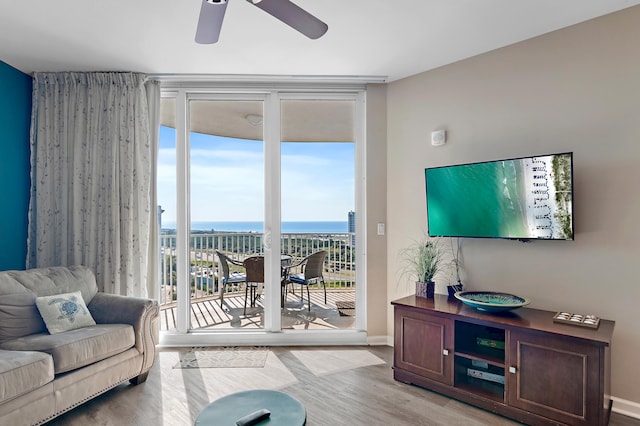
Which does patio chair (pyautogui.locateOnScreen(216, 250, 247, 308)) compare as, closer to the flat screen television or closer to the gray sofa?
the gray sofa

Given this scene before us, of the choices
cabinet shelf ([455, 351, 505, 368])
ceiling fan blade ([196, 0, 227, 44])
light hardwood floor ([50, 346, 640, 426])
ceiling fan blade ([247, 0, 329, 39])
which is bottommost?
light hardwood floor ([50, 346, 640, 426])

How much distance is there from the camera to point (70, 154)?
335 centimetres

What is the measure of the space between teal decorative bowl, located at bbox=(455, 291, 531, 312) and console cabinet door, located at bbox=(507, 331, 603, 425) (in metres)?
0.23

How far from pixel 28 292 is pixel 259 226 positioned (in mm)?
1936

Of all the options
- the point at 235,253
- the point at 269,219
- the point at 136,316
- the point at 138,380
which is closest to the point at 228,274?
the point at 235,253

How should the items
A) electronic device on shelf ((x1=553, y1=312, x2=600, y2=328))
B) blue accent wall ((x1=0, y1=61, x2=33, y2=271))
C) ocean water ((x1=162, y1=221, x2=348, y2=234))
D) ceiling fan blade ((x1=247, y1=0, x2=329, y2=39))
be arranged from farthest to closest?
ocean water ((x1=162, y1=221, x2=348, y2=234)) → blue accent wall ((x1=0, y1=61, x2=33, y2=271)) → electronic device on shelf ((x1=553, y1=312, x2=600, y2=328)) → ceiling fan blade ((x1=247, y1=0, x2=329, y2=39))

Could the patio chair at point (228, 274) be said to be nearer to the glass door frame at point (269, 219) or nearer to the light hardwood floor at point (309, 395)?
the glass door frame at point (269, 219)

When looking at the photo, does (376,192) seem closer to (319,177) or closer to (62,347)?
(319,177)

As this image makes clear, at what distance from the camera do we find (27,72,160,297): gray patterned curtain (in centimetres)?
330

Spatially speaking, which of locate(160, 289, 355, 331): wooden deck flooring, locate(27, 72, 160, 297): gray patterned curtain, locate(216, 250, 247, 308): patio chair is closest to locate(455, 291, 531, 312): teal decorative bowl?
locate(160, 289, 355, 331): wooden deck flooring

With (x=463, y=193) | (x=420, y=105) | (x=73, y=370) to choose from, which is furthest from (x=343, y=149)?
(x=73, y=370)

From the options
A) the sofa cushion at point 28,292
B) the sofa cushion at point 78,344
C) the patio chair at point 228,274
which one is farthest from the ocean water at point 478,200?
the sofa cushion at point 28,292

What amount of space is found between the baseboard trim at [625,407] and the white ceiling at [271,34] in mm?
2623

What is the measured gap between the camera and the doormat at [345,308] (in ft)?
13.3
